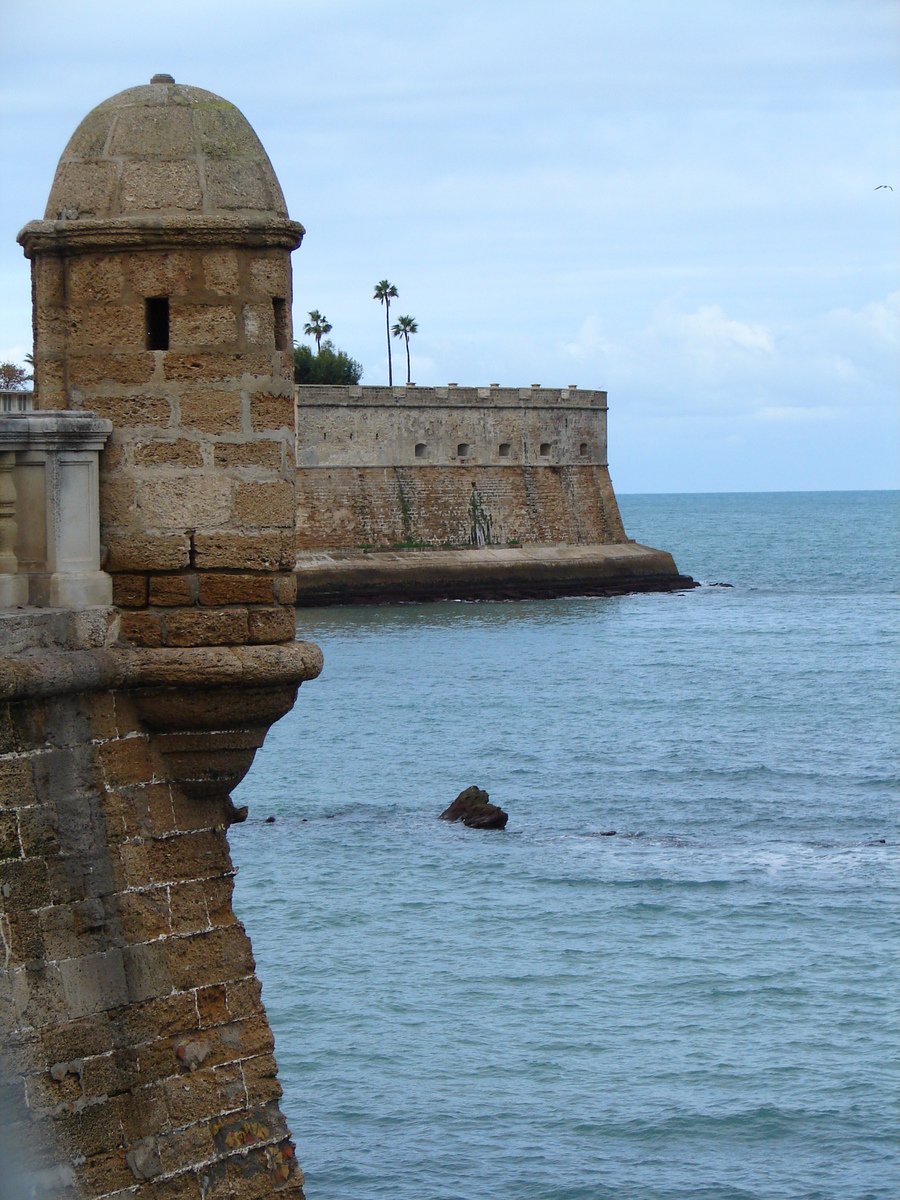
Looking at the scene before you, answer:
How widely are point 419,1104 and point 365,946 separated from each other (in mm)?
3916

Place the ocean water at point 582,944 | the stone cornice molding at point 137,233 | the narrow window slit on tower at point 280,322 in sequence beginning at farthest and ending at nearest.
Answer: the ocean water at point 582,944
the narrow window slit on tower at point 280,322
the stone cornice molding at point 137,233

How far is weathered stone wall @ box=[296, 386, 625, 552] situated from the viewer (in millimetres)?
50750

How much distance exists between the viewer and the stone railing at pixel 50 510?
15.2 ft

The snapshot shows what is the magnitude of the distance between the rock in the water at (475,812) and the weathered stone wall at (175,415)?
1622cm

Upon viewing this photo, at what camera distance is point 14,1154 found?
14.5ft

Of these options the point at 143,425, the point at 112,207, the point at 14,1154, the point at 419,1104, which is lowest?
the point at 419,1104

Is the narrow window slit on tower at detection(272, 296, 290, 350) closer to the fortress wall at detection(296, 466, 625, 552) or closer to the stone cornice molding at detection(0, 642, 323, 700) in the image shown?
the stone cornice molding at detection(0, 642, 323, 700)

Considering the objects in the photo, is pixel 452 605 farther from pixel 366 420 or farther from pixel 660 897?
pixel 660 897

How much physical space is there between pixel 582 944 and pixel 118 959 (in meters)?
11.8

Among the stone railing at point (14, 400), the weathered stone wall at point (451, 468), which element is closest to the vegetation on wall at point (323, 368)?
the weathered stone wall at point (451, 468)

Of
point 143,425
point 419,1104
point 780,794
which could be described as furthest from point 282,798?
point 143,425

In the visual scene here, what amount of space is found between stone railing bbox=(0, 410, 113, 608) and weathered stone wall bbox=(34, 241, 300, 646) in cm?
9

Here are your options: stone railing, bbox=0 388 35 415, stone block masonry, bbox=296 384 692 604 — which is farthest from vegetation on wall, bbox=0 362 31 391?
stone railing, bbox=0 388 35 415

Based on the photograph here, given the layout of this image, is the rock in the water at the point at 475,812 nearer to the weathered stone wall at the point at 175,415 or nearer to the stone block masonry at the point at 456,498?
the weathered stone wall at the point at 175,415
